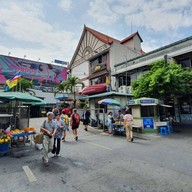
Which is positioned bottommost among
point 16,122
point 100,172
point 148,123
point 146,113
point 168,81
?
point 100,172

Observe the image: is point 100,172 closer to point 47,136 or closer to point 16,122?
point 47,136

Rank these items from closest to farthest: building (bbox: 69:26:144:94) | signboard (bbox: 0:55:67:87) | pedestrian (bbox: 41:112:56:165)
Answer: pedestrian (bbox: 41:112:56:165), building (bbox: 69:26:144:94), signboard (bbox: 0:55:67:87)

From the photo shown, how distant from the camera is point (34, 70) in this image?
124 feet

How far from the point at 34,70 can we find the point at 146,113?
34238 millimetres

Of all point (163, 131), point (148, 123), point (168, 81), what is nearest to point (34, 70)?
point (148, 123)

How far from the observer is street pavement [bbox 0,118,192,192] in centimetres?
365

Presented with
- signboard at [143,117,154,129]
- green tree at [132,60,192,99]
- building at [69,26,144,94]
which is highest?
building at [69,26,144,94]

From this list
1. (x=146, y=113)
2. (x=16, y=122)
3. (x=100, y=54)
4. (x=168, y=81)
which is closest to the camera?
(x=16, y=122)

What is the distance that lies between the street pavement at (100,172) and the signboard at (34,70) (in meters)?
33.8

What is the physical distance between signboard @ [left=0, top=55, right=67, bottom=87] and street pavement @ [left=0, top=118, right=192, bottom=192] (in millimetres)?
33751

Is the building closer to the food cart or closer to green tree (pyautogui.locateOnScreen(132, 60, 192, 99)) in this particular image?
green tree (pyautogui.locateOnScreen(132, 60, 192, 99))

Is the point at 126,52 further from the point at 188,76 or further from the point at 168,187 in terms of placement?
the point at 168,187

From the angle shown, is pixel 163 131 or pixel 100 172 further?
pixel 163 131

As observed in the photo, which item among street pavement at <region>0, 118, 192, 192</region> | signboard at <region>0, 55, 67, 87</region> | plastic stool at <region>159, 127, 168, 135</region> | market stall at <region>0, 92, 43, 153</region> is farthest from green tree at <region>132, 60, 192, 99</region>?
signboard at <region>0, 55, 67, 87</region>
